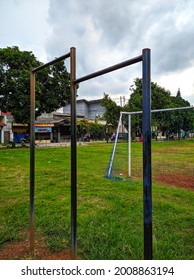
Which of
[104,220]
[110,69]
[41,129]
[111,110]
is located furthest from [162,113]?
[41,129]

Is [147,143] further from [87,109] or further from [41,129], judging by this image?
[87,109]

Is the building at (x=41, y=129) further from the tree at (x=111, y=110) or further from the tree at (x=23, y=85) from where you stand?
the tree at (x=23, y=85)

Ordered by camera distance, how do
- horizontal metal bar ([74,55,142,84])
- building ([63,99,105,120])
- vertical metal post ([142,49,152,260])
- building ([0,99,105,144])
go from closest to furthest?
vertical metal post ([142,49,152,260]) → horizontal metal bar ([74,55,142,84]) → building ([0,99,105,144]) → building ([63,99,105,120])

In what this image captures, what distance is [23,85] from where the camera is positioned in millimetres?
17234

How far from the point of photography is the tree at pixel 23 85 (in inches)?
678

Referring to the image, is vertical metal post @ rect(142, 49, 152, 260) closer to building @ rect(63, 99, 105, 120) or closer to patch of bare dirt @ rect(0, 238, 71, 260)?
patch of bare dirt @ rect(0, 238, 71, 260)

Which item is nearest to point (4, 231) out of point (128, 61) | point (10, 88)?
point (128, 61)

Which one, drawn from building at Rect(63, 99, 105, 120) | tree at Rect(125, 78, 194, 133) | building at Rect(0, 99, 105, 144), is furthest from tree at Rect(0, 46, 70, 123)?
building at Rect(63, 99, 105, 120)

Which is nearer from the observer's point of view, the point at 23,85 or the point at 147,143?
the point at 147,143

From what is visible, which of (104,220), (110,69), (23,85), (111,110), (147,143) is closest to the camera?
(147,143)

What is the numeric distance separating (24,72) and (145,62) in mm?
17709

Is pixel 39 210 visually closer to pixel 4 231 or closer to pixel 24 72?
pixel 4 231

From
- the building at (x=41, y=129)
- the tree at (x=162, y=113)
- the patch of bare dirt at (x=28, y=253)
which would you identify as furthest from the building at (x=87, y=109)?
the patch of bare dirt at (x=28, y=253)

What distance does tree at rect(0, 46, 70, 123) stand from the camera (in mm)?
17219
